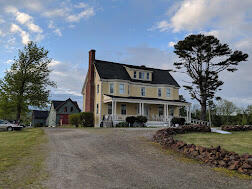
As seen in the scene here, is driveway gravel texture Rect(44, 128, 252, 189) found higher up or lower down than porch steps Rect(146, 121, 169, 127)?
lower down

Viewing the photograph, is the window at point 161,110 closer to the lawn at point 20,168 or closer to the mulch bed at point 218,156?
the mulch bed at point 218,156

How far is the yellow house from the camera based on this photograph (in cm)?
2973

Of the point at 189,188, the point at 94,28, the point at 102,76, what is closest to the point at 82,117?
the point at 102,76

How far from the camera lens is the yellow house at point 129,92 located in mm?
29734

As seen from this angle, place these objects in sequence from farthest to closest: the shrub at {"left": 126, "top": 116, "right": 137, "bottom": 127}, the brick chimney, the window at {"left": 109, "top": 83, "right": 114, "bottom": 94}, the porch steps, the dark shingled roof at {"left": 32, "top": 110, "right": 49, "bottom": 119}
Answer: the dark shingled roof at {"left": 32, "top": 110, "right": 49, "bottom": 119} → the brick chimney → the window at {"left": 109, "top": 83, "right": 114, "bottom": 94} → the porch steps → the shrub at {"left": 126, "top": 116, "right": 137, "bottom": 127}

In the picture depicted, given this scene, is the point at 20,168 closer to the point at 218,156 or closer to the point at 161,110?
the point at 218,156

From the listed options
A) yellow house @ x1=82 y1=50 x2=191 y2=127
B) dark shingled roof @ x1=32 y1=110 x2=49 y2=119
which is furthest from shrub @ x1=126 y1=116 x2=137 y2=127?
dark shingled roof @ x1=32 y1=110 x2=49 y2=119

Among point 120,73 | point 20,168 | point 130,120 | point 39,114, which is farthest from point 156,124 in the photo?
point 39,114

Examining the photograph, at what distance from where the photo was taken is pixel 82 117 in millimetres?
28719

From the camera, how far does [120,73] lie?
32.5 meters

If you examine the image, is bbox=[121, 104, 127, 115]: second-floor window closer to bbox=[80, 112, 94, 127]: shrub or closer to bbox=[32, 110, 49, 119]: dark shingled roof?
bbox=[80, 112, 94, 127]: shrub

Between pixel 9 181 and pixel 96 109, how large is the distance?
25.8 m

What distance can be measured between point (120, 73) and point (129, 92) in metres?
3.17

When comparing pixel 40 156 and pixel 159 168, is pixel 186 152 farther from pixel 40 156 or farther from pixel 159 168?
pixel 40 156
